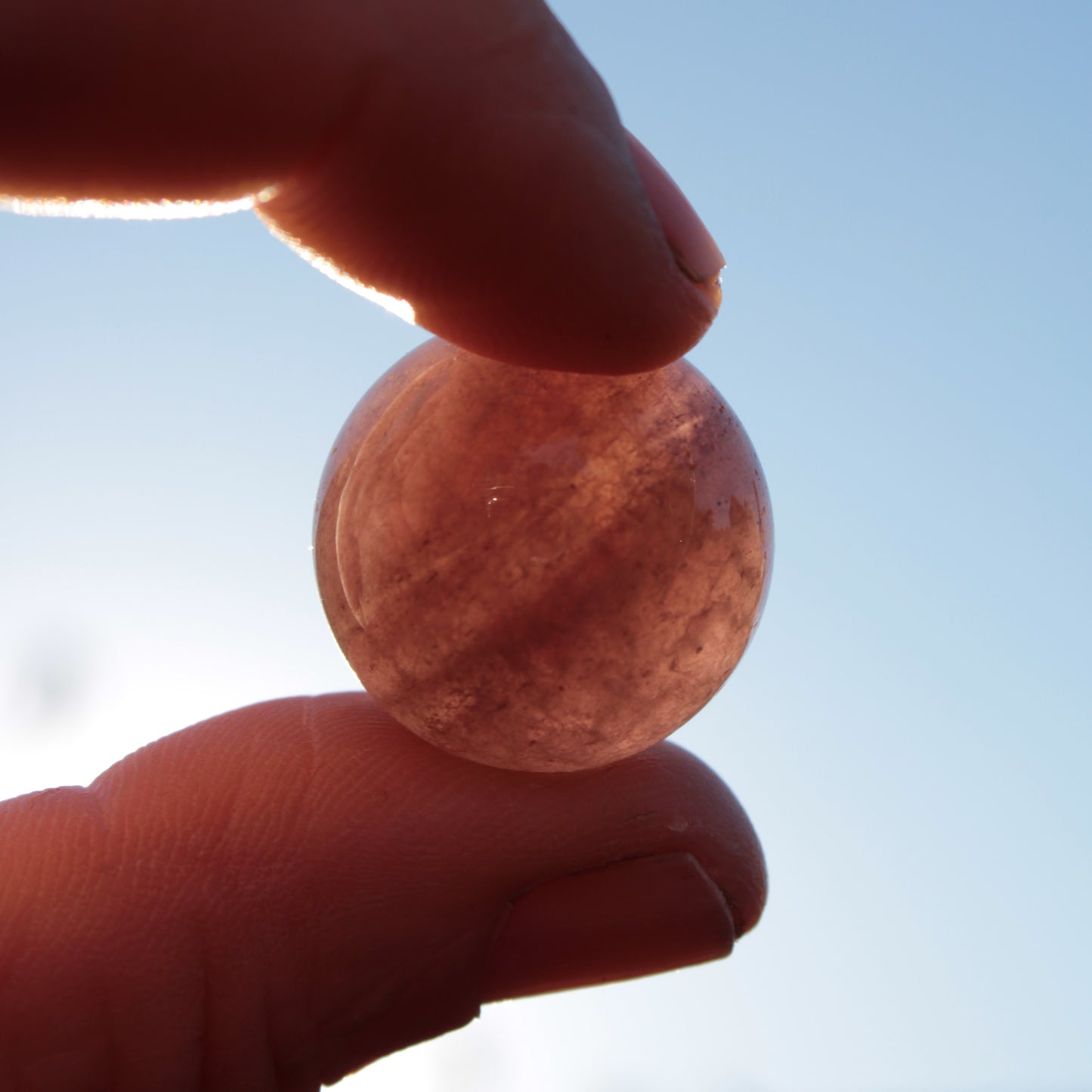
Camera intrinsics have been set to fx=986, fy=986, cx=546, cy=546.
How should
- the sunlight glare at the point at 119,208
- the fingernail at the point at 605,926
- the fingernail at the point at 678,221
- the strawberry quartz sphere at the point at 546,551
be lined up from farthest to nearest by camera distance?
the fingernail at the point at 605,926 → the strawberry quartz sphere at the point at 546,551 → the fingernail at the point at 678,221 → the sunlight glare at the point at 119,208

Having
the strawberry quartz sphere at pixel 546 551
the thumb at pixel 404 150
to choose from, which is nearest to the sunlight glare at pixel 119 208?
the thumb at pixel 404 150

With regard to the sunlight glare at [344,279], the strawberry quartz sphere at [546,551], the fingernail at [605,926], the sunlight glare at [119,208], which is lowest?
the fingernail at [605,926]

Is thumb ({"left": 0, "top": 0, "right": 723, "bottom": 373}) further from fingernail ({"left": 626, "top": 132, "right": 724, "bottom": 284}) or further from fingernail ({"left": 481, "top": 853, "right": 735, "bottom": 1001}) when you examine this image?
fingernail ({"left": 481, "top": 853, "right": 735, "bottom": 1001})

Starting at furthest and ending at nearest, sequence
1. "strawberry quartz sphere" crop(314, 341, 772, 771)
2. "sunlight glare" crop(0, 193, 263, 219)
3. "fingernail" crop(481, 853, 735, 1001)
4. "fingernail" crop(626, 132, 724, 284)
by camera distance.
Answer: "fingernail" crop(481, 853, 735, 1001) < "strawberry quartz sphere" crop(314, 341, 772, 771) < "fingernail" crop(626, 132, 724, 284) < "sunlight glare" crop(0, 193, 263, 219)

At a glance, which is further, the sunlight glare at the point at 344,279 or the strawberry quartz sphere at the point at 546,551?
the strawberry quartz sphere at the point at 546,551

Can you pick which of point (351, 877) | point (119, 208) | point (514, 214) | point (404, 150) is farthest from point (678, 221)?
point (351, 877)

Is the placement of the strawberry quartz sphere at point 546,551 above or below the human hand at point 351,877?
above

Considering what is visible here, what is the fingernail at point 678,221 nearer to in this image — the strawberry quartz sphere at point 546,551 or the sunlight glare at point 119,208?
the strawberry quartz sphere at point 546,551

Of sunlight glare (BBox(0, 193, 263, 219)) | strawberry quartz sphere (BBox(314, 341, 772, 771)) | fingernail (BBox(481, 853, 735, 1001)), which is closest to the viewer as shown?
sunlight glare (BBox(0, 193, 263, 219))

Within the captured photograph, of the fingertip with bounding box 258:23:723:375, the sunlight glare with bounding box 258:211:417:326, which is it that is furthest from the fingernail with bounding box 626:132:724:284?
the sunlight glare with bounding box 258:211:417:326
